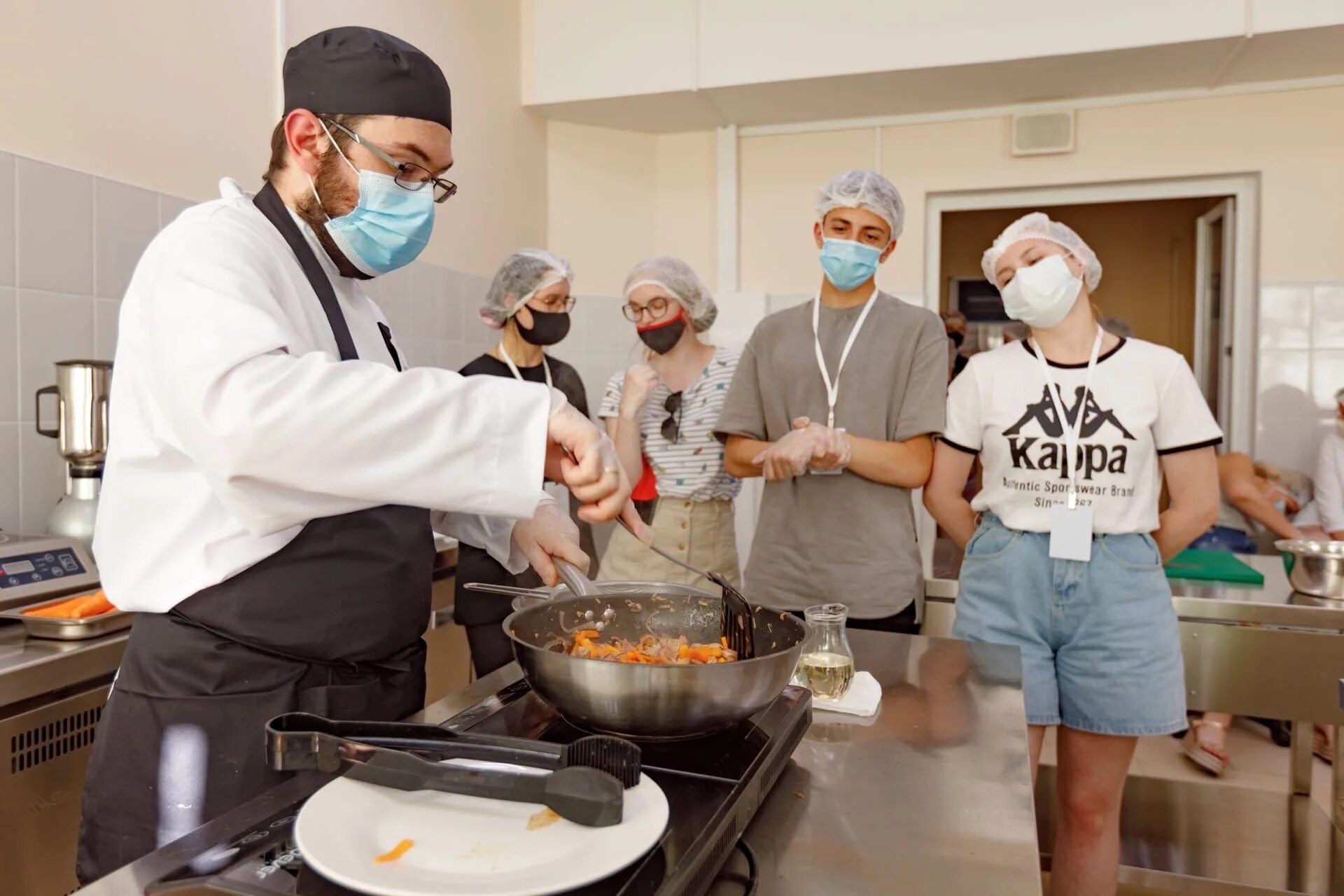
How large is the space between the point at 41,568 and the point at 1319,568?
9.32ft

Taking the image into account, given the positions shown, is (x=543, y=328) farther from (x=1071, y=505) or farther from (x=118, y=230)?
(x=1071, y=505)

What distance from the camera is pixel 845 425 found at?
216 cm

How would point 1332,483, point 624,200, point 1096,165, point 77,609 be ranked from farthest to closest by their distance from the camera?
point 624,200
point 1096,165
point 1332,483
point 77,609

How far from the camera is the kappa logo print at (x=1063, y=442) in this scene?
6.04 feet

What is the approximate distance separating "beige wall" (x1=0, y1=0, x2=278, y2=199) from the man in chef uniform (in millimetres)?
1213

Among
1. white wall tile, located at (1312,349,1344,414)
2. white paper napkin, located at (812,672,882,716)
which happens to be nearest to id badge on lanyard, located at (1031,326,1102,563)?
white paper napkin, located at (812,672,882,716)

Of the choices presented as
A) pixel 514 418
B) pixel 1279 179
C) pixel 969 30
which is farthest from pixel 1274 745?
pixel 514 418

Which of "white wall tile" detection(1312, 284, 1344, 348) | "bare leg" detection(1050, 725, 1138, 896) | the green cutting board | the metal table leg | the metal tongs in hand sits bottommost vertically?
the metal table leg

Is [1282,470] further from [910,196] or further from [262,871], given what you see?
[262,871]

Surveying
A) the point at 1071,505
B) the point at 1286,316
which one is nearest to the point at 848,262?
the point at 1071,505

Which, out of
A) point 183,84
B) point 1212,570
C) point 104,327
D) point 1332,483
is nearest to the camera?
point 104,327

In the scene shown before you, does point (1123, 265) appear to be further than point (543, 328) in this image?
Yes

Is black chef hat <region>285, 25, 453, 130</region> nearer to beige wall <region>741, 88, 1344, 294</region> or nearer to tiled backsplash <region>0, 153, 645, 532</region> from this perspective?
tiled backsplash <region>0, 153, 645, 532</region>

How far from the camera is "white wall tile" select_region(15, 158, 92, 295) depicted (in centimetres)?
202
